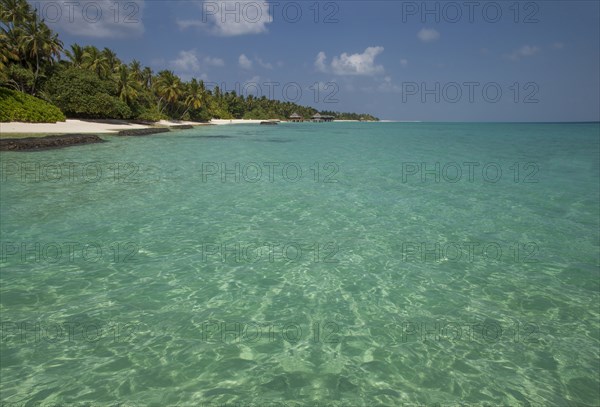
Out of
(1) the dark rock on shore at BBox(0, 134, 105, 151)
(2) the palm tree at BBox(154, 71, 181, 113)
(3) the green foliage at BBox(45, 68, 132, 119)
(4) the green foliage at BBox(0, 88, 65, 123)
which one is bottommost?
(1) the dark rock on shore at BBox(0, 134, 105, 151)

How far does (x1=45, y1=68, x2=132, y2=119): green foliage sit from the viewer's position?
177 feet

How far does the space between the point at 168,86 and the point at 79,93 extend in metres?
28.5

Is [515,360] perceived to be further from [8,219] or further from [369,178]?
[369,178]

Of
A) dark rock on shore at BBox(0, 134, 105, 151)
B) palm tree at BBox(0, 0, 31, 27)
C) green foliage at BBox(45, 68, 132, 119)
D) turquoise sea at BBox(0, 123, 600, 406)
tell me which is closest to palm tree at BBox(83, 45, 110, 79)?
green foliage at BBox(45, 68, 132, 119)

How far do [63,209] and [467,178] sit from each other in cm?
2067

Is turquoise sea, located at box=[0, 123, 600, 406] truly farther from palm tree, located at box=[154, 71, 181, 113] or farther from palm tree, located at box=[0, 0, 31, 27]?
palm tree, located at box=[154, 71, 181, 113]

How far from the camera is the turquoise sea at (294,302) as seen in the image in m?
4.39

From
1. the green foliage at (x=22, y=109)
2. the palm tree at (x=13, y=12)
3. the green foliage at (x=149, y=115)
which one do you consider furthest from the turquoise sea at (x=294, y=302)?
the green foliage at (x=149, y=115)

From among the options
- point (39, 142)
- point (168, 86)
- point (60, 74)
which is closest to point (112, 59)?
point (168, 86)

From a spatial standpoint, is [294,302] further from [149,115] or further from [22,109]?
[149,115]

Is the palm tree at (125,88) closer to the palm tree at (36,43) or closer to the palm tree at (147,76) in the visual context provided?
the palm tree at (36,43)

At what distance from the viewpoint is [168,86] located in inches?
3159

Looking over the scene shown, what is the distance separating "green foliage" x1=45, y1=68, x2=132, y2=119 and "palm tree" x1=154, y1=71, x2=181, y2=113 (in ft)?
74.6

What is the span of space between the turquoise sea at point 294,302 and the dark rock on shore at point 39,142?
16622mm
